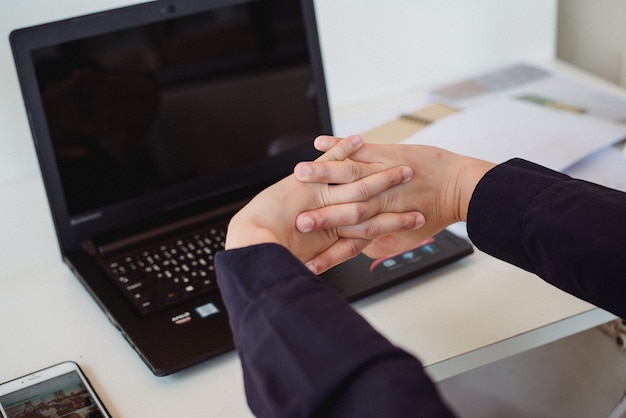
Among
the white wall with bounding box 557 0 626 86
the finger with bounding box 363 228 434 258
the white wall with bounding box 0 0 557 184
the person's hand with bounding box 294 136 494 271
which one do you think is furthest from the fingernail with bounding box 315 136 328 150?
the white wall with bounding box 557 0 626 86

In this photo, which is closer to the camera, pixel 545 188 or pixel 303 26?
pixel 545 188

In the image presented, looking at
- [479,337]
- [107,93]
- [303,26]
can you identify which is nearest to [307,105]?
[303,26]

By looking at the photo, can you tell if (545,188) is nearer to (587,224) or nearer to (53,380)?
(587,224)

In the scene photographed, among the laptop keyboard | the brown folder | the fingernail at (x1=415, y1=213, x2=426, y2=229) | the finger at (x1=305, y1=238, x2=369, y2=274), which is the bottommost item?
the laptop keyboard

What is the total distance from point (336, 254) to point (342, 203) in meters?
0.05

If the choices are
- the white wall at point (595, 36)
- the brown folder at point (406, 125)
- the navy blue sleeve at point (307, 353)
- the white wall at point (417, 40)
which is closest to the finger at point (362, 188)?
the navy blue sleeve at point (307, 353)

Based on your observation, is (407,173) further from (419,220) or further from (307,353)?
(307,353)

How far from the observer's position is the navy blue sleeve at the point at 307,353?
1.54 ft

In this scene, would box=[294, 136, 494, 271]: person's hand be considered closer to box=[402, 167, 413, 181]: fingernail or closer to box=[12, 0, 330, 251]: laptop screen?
box=[402, 167, 413, 181]: fingernail

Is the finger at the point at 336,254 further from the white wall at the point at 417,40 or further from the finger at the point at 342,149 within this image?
the white wall at the point at 417,40

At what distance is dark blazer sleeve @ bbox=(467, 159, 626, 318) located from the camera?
646mm

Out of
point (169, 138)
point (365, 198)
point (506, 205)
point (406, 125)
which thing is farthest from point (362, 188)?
point (406, 125)

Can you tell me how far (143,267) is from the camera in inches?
35.3

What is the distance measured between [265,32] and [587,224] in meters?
0.53
